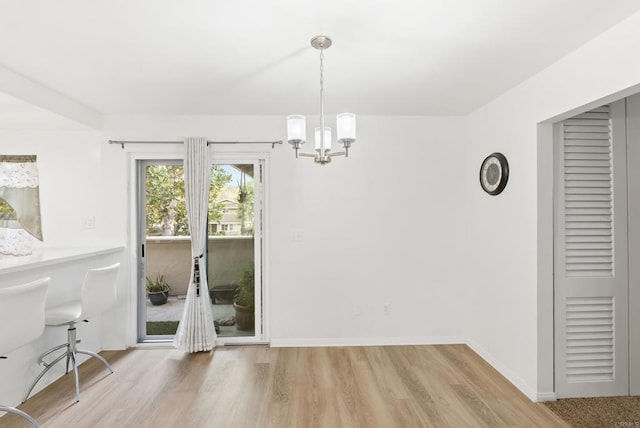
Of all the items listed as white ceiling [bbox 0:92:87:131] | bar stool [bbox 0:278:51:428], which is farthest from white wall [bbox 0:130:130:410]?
bar stool [bbox 0:278:51:428]

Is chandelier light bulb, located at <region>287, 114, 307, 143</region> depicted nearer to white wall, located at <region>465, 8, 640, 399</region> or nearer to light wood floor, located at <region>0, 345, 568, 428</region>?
white wall, located at <region>465, 8, 640, 399</region>

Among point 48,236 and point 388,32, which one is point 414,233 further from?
point 48,236

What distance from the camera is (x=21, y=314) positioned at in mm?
2062

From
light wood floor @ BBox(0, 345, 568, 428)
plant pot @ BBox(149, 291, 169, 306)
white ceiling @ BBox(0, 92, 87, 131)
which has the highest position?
white ceiling @ BBox(0, 92, 87, 131)

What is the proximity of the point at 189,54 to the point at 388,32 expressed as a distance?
1290 mm

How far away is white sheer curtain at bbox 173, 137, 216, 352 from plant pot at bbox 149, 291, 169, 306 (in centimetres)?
40

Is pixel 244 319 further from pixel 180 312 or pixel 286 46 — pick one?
pixel 286 46

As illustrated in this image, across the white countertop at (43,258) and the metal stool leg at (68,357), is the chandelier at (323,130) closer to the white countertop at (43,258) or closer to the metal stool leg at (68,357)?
the white countertop at (43,258)

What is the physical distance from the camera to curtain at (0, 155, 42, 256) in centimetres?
348

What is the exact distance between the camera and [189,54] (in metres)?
2.27

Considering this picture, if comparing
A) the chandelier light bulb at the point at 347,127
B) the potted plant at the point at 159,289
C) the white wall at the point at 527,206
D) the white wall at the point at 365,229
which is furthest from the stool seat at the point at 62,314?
the white wall at the point at 527,206

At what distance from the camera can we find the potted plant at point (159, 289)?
3.75 meters

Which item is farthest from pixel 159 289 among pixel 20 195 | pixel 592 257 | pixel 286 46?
pixel 592 257

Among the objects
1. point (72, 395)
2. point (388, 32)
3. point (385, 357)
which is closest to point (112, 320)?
point (72, 395)
